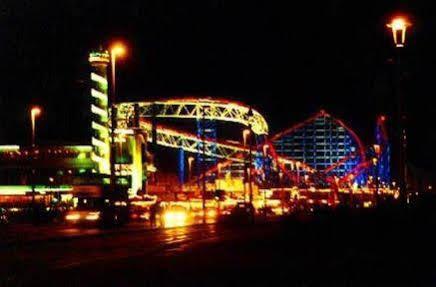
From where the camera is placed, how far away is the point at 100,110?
380 ft

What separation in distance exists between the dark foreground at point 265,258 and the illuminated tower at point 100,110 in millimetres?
74941

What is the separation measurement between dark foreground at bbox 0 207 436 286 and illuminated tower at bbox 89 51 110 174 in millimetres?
74941

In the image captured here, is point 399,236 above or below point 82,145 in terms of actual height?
below

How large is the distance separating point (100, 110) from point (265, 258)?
302ft

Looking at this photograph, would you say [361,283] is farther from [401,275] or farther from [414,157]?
[414,157]

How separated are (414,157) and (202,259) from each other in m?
109

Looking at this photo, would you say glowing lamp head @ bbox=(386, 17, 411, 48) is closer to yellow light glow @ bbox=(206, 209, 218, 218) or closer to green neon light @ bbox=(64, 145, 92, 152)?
yellow light glow @ bbox=(206, 209, 218, 218)

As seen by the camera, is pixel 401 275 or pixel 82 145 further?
pixel 82 145

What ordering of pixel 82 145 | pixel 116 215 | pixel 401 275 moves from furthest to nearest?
pixel 82 145, pixel 116 215, pixel 401 275

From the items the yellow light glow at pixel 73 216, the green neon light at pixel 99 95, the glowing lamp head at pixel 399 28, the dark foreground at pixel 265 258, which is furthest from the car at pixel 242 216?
the green neon light at pixel 99 95

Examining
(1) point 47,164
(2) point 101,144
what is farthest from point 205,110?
(1) point 47,164

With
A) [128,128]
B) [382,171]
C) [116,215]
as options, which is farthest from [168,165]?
[116,215]

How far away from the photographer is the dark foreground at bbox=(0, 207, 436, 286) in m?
17.4

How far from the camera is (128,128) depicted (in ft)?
384
